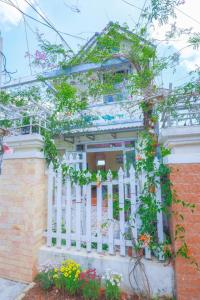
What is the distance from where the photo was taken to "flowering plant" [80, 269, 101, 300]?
237 centimetres

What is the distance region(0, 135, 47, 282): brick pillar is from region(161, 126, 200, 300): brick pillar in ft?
6.91

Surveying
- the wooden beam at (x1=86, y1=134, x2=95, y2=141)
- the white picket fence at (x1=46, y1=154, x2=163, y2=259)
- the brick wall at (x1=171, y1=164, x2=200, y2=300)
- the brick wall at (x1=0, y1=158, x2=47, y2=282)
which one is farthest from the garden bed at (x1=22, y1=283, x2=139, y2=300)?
the wooden beam at (x1=86, y1=134, x2=95, y2=141)

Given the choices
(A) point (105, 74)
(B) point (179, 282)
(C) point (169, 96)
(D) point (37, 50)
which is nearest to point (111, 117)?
(A) point (105, 74)

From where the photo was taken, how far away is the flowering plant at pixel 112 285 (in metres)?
2.33

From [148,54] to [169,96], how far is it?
1.68 m

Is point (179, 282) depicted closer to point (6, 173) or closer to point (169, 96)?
point (169, 96)

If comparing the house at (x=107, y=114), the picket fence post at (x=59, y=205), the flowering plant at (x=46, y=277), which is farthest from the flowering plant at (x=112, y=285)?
the house at (x=107, y=114)

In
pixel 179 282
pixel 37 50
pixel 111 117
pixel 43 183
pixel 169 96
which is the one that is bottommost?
pixel 179 282

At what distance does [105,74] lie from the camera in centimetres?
512

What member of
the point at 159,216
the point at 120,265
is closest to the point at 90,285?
the point at 120,265

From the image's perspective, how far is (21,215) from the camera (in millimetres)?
3031

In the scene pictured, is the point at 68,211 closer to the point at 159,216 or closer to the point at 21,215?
the point at 21,215

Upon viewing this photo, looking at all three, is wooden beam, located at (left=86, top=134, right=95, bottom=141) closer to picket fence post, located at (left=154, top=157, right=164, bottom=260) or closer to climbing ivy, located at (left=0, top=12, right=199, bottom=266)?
climbing ivy, located at (left=0, top=12, right=199, bottom=266)

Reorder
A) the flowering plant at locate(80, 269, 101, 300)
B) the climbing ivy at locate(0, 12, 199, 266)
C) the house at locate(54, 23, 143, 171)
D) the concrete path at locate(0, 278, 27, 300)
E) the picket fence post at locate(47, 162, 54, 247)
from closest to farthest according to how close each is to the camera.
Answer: the flowering plant at locate(80, 269, 101, 300), the climbing ivy at locate(0, 12, 199, 266), the concrete path at locate(0, 278, 27, 300), the picket fence post at locate(47, 162, 54, 247), the house at locate(54, 23, 143, 171)
